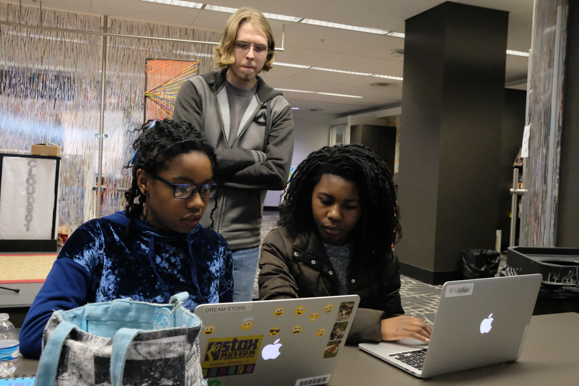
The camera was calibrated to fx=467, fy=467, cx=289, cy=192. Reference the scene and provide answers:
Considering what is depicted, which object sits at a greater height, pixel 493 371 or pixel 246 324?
pixel 246 324

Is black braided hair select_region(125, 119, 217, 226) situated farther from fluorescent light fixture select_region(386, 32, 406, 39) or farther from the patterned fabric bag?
fluorescent light fixture select_region(386, 32, 406, 39)

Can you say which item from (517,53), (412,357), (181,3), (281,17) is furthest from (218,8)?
(412,357)

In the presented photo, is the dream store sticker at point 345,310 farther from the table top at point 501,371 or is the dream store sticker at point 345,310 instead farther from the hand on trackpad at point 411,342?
the hand on trackpad at point 411,342

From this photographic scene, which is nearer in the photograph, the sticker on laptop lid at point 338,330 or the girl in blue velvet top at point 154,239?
the sticker on laptop lid at point 338,330

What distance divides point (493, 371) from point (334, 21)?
15.1 ft

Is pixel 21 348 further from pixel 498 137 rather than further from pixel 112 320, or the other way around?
pixel 498 137

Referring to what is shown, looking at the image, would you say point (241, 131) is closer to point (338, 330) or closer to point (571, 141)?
point (338, 330)

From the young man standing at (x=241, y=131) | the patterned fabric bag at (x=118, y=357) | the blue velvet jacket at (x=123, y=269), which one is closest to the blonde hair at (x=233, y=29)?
the young man standing at (x=241, y=131)

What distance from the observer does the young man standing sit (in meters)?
1.61

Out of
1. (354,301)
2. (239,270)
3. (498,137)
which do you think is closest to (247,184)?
(239,270)

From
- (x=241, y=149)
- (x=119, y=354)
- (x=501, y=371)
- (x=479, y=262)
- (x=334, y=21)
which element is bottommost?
(x=479, y=262)

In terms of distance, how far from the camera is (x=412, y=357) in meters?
1.04

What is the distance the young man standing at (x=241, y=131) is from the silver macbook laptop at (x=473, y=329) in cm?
68

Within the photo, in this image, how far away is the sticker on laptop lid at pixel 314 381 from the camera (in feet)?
2.86
